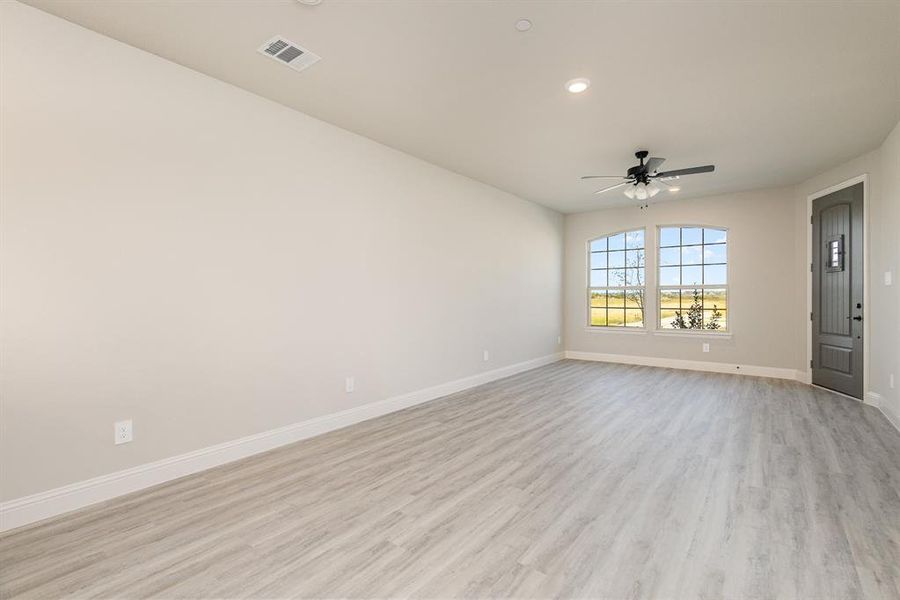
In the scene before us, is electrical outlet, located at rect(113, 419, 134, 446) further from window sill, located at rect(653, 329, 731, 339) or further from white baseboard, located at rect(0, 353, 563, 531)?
window sill, located at rect(653, 329, 731, 339)

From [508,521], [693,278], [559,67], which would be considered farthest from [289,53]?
[693,278]

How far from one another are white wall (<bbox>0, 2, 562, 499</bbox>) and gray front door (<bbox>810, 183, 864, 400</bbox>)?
5.03 m

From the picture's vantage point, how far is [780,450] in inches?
130

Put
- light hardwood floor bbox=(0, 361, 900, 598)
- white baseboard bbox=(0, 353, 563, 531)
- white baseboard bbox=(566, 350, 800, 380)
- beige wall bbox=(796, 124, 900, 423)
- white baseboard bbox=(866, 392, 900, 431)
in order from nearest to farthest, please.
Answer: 1. light hardwood floor bbox=(0, 361, 900, 598)
2. white baseboard bbox=(0, 353, 563, 531)
3. white baseboard bbox=(866, 392, 900, 431)
4. beige wall bbox=(796, 124, 900, 423)
5. white baseboard bbox=(566, 350, 800, 380)

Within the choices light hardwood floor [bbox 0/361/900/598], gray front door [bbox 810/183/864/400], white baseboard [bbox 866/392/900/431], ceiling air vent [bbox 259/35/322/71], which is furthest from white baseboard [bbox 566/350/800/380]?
ceiling air vent [bbox 259/35/322/71]

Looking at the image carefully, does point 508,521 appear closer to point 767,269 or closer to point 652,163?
point 652,163

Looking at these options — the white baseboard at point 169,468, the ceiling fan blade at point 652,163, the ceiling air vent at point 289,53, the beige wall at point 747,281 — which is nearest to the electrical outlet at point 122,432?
the white baseboard at point 169,468

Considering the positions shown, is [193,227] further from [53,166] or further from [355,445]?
[355,445]

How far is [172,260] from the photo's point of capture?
9.39 ft

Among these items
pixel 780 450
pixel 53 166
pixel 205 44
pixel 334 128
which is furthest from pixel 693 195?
pixel 53 166

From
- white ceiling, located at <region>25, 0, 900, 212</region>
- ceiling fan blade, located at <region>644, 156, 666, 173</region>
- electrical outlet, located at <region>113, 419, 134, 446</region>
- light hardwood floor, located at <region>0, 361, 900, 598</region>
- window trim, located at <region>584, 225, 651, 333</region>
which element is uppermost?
white ceiling, located at <region>25, 0, 900, 212</region>

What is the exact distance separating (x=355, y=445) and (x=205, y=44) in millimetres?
2974

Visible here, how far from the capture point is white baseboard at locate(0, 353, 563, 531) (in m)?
2.29

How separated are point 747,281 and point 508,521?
20.0 ft
